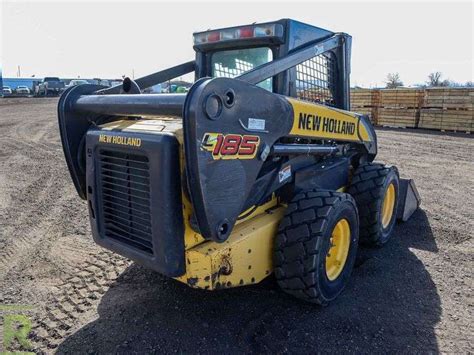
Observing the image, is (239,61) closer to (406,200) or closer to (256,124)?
(256,124)

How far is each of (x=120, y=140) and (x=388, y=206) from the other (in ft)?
11.0

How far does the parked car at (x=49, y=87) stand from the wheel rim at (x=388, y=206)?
1503 inches

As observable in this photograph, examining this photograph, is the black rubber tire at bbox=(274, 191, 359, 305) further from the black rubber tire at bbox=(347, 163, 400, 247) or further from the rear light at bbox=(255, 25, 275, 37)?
the rear light at bbox=(255, 25, 275, 37)

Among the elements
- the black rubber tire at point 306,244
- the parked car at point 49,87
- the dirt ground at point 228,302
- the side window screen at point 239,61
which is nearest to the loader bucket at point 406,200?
the dirt ground at point 228,302

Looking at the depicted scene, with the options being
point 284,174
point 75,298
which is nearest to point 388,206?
point 284,174

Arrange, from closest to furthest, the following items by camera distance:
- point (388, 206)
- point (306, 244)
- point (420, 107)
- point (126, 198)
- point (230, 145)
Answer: point (230, 145) → point (126, 198) → point (306, 244) → point (388, 206) → point (420, 107)

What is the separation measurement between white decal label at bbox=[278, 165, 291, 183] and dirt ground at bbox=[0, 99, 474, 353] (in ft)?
3.26

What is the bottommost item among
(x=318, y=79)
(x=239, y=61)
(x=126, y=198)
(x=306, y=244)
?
(x=306, y=244)

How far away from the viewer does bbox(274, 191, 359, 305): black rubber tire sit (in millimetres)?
2887

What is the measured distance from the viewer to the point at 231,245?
262cm

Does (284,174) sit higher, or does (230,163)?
(230,163)

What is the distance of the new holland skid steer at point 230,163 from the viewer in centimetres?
231

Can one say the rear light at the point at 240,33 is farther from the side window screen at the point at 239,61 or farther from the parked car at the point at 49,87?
the parked car at the point at 49,87

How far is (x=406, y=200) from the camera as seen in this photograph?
5.04m
